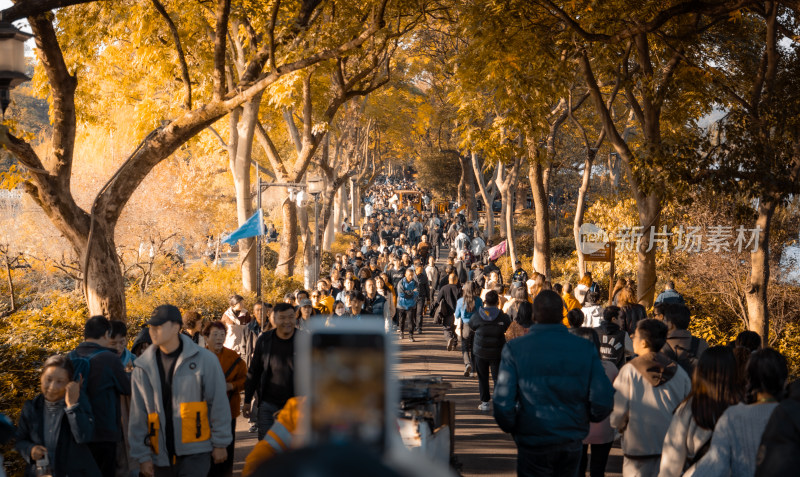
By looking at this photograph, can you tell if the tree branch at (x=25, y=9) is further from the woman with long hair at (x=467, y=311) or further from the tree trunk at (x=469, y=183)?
the tree trunk at (x=469, y=183)

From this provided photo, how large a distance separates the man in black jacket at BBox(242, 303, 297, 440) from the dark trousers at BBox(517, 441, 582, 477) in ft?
7.73

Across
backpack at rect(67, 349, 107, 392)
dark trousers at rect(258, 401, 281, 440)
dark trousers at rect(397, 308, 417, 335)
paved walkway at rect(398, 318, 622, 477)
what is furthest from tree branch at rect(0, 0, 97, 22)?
dark trousers at rect(397, 308, 417, 335)

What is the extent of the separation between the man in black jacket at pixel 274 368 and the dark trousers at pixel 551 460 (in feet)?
7.73

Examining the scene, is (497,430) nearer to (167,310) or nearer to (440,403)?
(440,403)

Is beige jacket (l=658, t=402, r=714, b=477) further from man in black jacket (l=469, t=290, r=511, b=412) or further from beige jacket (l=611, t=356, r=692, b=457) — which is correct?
man in black jacket (l=469, t=290, r=511, b=412)

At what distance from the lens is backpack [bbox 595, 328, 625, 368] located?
27.5 ft

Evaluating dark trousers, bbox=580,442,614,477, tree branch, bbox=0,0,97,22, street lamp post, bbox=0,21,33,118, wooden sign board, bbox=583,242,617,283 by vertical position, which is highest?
tree branch, bbox=0,0,97,22

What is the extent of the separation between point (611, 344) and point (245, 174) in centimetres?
1202

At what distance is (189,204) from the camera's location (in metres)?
30.9

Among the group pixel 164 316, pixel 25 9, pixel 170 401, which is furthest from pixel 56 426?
pixel 25 9

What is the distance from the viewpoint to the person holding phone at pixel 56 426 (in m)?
5.06

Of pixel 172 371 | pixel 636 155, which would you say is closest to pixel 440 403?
pixel 172 371

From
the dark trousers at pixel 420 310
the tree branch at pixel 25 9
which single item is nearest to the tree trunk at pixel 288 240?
the dark trousers at pixel 420 310

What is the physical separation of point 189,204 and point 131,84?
30.2ft
